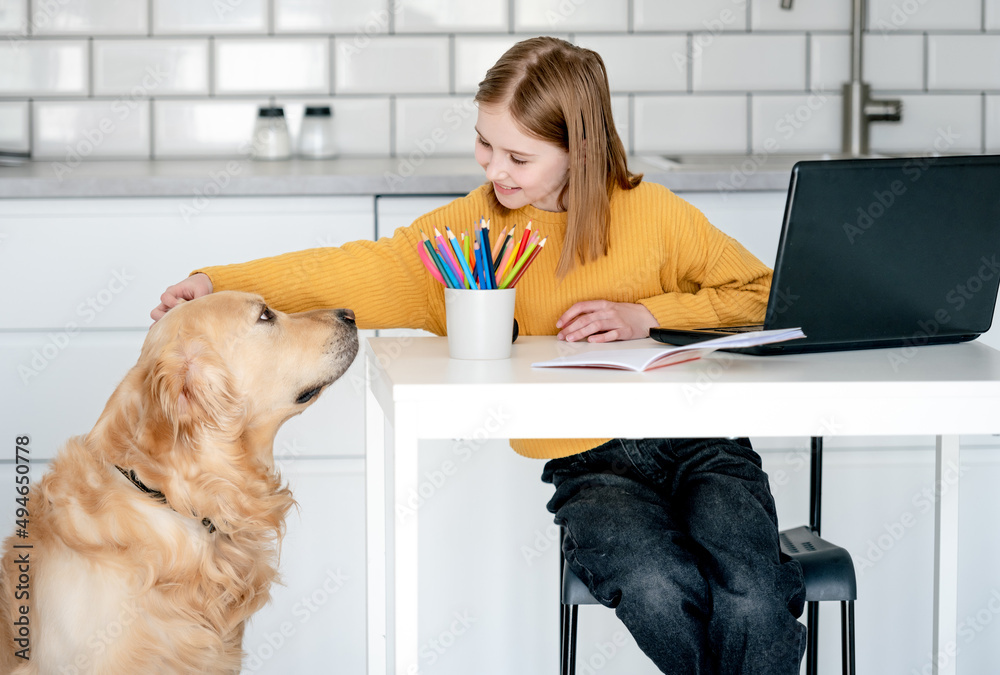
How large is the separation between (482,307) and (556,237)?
0.38 metres

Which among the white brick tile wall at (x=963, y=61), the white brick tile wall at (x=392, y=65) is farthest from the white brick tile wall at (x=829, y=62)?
the white brick tile wall at (x=392, y=65)

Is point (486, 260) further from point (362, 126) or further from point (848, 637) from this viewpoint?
point (362, 126)

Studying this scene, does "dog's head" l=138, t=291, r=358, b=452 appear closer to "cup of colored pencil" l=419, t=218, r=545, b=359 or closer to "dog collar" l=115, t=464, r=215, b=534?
"dog collar" l=115, t=464, r=215, b=534

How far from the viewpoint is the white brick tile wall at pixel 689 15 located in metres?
2.30

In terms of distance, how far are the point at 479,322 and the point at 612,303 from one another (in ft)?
0.90

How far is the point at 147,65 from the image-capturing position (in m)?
2.26

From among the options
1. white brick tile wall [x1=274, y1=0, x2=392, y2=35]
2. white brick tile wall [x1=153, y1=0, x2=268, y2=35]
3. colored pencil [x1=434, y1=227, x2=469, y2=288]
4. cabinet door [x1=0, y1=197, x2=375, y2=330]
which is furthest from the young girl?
white brick tile wall [x1=153, y1=0, x2=268, y2=35]

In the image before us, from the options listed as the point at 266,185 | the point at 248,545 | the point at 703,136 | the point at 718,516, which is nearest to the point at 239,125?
the point at 266,185

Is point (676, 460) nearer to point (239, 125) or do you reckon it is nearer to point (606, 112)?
point (606, 112)

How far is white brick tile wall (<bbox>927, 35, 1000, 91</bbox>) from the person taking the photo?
92.9 inches

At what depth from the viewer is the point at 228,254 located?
1.79m

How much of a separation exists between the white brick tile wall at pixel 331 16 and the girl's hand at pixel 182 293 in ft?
4.04

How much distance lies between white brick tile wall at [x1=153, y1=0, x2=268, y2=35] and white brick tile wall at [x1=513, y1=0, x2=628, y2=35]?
2.01 ft

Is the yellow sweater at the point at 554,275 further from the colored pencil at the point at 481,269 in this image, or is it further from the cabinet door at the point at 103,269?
the cabinet door at the point at 103,269
